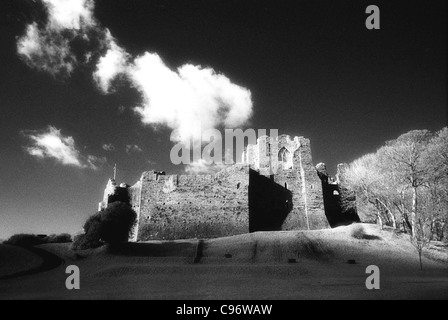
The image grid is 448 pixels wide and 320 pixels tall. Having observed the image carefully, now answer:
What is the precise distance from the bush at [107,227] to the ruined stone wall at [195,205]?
10.3 feet

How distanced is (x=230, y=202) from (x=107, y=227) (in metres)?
13.2

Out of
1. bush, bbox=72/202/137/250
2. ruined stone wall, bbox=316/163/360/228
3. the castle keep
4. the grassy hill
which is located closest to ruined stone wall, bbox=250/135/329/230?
the castle keep

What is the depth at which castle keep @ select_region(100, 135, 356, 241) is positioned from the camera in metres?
34.0

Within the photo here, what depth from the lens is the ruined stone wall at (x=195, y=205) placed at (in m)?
33.8

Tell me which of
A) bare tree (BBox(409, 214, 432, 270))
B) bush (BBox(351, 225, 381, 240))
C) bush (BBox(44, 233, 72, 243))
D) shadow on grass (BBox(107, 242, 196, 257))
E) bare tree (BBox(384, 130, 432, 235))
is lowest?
bush (BBox(44, 233, 72, 243))

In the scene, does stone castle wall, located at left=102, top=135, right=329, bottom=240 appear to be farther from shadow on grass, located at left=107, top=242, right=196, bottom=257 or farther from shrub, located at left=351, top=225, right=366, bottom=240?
shadow on grass, located at left=107, top=242, right=196, bottom=257

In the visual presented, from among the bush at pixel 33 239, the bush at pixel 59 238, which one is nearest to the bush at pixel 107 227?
the bush at pixel 33 239

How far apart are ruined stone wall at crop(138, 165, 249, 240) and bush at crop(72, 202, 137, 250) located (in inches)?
123

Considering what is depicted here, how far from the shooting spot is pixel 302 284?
1562cm

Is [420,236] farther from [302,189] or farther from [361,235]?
[302,189]

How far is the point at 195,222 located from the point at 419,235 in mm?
21122

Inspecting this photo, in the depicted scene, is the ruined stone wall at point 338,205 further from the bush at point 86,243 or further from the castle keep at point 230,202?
the bush at point 86,243

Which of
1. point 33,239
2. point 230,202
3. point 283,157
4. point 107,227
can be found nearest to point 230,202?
point 230,202
